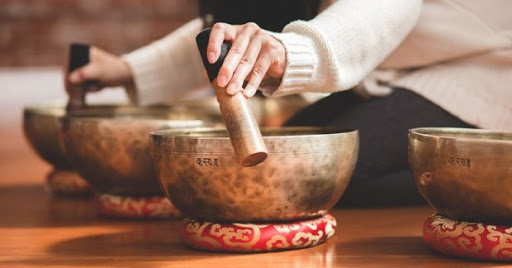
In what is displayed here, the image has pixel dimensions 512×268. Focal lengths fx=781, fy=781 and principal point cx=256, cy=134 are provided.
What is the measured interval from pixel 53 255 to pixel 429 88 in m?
0.78

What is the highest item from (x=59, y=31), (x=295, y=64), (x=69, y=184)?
(x=295, y=64)

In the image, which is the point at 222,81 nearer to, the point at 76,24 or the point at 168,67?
the point at 168,67

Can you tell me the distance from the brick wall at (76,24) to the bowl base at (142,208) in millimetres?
3419

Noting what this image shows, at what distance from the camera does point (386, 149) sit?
1495 mm

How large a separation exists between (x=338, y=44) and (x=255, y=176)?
0.27 meters

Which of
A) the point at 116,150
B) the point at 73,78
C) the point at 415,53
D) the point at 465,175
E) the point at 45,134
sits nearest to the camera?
the point at 465,175

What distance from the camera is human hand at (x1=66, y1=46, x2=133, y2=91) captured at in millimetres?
1683

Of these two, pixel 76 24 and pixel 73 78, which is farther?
pixel 76 24

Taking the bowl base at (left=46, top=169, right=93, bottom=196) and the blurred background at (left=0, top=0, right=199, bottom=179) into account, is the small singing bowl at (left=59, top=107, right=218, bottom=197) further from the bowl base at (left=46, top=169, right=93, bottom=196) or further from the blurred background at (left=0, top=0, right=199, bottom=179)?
the blurred background at (left=0, top=0, right=199, bottom=179)

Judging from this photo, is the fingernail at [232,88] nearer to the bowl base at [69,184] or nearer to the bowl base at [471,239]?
the bowl base at [471,239]

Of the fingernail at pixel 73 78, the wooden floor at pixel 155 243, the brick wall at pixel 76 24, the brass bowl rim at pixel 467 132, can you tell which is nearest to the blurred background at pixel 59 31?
the brick wall at pixel 76 24

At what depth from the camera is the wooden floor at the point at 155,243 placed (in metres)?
1.04

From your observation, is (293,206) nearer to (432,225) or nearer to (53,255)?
(432,225)

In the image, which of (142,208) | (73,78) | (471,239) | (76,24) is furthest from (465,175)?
(76,24)
